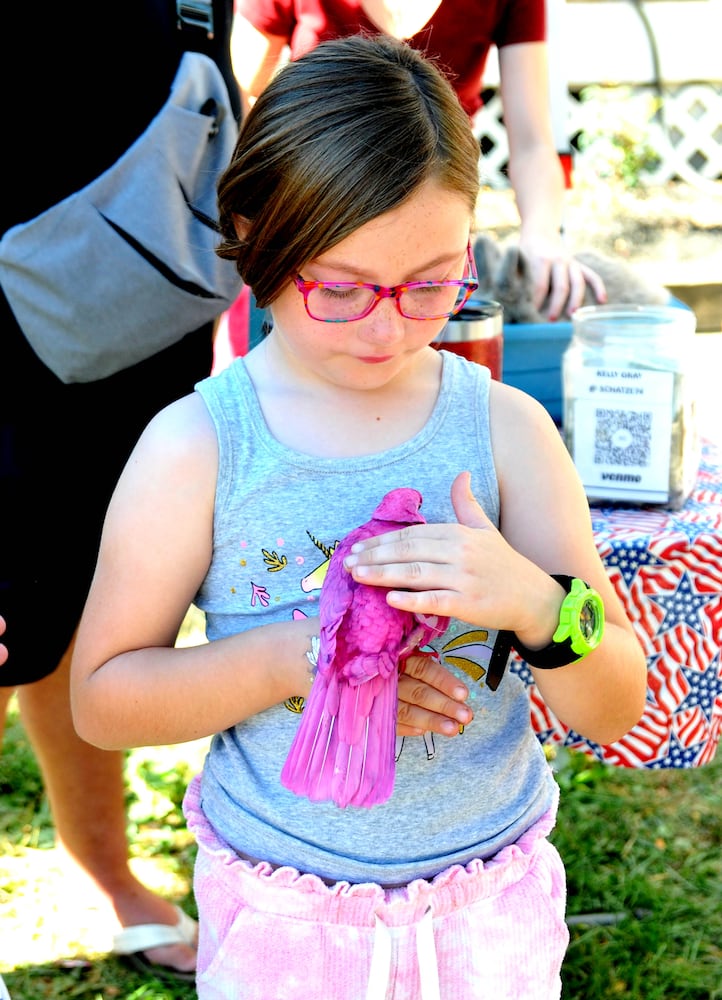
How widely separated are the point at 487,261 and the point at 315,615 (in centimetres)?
124

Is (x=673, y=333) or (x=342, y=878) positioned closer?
(x=342, y=878)

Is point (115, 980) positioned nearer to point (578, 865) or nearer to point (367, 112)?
point (578, 865)

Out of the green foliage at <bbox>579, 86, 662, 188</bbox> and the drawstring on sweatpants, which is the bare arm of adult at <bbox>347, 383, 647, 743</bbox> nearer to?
the drawstring on sweatpants

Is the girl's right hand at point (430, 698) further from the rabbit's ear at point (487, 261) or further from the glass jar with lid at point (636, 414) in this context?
the rabbit's ear at point (487, 261)

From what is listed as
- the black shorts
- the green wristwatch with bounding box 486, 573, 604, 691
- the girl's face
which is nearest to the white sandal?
the black shorts

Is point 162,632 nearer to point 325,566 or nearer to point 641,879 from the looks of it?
point 325,566

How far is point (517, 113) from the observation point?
7.12ft

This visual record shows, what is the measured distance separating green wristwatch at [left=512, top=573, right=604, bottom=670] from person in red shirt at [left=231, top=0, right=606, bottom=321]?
1094mm

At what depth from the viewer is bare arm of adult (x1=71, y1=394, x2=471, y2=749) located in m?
1.12

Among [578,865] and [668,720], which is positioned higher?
[668,720]

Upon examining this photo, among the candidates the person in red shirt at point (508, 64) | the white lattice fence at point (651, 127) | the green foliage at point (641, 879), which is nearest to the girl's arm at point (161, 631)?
the person in red shirt at point (508, 64)

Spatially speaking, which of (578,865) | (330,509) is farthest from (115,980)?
(330,509)

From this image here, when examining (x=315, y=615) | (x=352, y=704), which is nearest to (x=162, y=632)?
(x=315, y=615)

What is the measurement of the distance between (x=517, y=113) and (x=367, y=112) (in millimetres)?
1207
